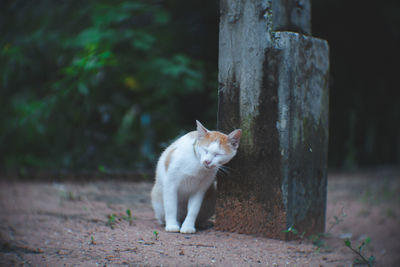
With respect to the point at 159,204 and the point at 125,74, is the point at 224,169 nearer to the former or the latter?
the point at 159,204

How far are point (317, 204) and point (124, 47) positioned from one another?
14.7 ft

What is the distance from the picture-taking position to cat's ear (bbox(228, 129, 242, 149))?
9.33 ft

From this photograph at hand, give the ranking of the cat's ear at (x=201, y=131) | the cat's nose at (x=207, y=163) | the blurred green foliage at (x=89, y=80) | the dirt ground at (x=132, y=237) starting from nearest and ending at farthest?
the dirt ground at (x=132, y=237) < the cat's nose at (x=207, y=163) < the cat's ear at (x=201, y=131) < the blurred green foliage at (x=89, y=80)

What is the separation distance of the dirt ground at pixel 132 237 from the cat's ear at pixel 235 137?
2.39 ft

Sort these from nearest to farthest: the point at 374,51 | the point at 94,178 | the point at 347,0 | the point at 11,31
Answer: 1. the point at 94,178
2. the point at 11,31
3. the point at 347,0
4. the point at 374,51

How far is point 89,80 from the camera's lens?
5359 millimetres

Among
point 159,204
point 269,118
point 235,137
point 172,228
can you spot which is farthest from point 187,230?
point 269,118

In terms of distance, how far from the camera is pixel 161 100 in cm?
741

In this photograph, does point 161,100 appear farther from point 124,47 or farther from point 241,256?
point 241,256

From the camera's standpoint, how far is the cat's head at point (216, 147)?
9.19 ft

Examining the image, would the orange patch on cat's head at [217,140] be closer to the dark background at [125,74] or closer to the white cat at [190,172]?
the white cat at [190,172]

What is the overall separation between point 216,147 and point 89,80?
3.18 metres

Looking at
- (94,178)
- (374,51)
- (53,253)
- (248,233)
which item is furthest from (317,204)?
(374,51)

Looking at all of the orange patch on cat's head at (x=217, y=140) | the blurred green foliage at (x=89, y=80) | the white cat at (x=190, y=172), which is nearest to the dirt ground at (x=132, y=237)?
the white cat at (x=190, y=172)
